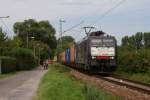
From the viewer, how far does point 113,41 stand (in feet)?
134

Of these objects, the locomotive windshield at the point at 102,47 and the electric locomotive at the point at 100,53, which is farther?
the locomotive windshield at the point at 102,47

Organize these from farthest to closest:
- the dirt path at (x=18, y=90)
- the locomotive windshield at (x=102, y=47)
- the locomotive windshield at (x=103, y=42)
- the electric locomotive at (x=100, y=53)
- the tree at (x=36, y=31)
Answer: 1. the tree at (x=36, y=31)
2. the locomotive windshield at (x=103, y=42)
3. the locomotive windshield at (x=102, y=47)
4. the electric locomotive at (x=100, y=53)
5. the dirt path at (x=18, y=90)

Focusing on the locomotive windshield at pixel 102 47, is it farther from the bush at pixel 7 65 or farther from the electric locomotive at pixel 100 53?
the bush at pixel 7 65

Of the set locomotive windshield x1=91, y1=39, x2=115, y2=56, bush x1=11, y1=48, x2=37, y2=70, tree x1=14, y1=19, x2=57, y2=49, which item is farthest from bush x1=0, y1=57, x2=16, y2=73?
tree x1=14, y1=19, x2=57, y2=49

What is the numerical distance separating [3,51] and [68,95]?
50993mm

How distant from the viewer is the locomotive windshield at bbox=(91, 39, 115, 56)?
132 ft

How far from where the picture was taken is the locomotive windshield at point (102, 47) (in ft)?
132

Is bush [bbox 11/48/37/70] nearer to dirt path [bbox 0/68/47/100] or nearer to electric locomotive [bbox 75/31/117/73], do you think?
electric locomotive [bbox 75/31/117/73]

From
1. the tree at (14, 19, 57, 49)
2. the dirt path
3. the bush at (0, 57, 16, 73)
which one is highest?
the tree at (14, 19, 57, 49)

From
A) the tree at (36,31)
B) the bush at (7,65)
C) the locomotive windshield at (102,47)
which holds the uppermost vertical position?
the tree at (36,31)

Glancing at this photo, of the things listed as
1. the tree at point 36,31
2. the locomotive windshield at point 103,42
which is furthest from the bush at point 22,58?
the tree at point 36,31

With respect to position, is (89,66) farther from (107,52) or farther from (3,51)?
(3,51)

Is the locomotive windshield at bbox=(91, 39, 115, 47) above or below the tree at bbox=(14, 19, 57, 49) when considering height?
below

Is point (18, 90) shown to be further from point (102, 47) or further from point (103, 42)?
point (103, 42)
